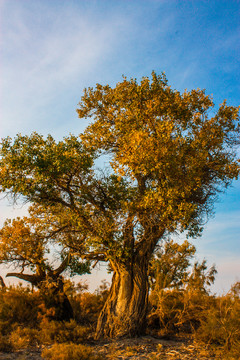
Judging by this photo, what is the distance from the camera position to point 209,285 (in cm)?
1716

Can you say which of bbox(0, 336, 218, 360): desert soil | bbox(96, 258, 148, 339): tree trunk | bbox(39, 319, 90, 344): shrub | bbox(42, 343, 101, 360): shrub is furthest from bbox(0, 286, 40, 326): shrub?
bbox(42, 343, 101, 360): shrub

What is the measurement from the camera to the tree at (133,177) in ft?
38.4

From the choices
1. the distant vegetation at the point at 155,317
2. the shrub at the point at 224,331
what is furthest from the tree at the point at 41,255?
the shrub at the point at 224,331

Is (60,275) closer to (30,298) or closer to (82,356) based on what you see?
(30,298)

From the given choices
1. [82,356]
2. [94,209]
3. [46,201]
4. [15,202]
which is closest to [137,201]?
[94,209]

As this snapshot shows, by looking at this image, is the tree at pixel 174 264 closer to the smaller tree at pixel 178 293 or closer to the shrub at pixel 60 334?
the smaller tree at pixel 178 293

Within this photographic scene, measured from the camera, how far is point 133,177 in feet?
42.2

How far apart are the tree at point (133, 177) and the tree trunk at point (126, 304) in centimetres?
4

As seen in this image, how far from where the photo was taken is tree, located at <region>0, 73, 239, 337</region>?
11703 millimetres

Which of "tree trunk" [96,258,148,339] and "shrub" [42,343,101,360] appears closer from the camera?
"shrub" [42,343,101,360]

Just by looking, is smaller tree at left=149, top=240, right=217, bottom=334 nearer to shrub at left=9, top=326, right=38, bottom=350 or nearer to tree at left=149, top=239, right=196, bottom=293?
tree at left=149, top=239, right=196, bottom=293

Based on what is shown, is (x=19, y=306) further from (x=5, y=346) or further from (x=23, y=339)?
(x=5, y=346)

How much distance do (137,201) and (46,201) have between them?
A: 382cm

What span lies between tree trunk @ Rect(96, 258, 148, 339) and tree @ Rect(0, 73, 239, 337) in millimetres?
39
